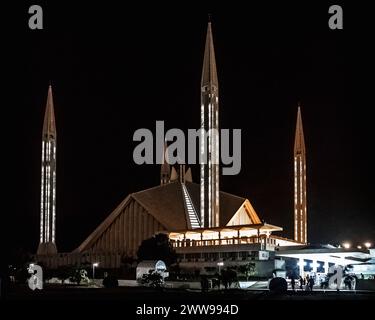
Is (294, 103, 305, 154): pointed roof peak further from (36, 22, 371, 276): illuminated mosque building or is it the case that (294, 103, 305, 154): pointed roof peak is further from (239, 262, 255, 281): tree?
(239, 262, 255, 281): tree

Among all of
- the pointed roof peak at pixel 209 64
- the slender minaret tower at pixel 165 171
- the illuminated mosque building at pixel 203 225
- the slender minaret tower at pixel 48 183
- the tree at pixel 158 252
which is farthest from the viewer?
the slender minaret tower at pixel 165 171

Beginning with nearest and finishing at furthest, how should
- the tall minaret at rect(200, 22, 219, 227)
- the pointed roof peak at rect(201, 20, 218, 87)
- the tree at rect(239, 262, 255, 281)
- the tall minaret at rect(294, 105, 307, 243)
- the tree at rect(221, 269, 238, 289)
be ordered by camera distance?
the tree at rect(221, 269, 238, 289) < the tree at rect(239, 262, 255, 281) < the tall minaret at rect(200, 22, 219, 227) < the pointed roof peak at rect(201, 20, 218, 87) < the tall minaret at rect(294, 105, 307, 243)

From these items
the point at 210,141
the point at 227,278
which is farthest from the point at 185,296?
the point at 210,141

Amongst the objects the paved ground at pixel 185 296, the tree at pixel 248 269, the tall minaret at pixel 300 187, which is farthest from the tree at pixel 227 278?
the tall minaret at pixel 300 187

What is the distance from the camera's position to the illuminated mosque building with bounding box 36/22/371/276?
41.2 metres

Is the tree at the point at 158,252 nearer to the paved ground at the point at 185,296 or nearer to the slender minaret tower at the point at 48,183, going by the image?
the paved ground at the point at 185,296

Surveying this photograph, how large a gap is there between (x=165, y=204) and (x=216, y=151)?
27.4 ft

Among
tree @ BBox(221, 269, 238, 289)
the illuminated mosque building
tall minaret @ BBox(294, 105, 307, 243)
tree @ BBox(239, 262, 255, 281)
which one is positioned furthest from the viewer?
tall minaret @ BBox(294, 105, 307, 243)

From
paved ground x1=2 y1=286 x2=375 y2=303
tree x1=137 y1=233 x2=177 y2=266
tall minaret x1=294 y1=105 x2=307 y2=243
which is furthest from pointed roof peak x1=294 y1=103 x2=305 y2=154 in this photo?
paved ground x1=2 y1=286 x2=375 y2=303

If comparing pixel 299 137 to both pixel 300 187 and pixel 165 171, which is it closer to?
pixel 300 187

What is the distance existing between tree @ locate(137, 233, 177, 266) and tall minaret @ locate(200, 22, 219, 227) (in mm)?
6198

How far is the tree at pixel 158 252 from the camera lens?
4084 cm
